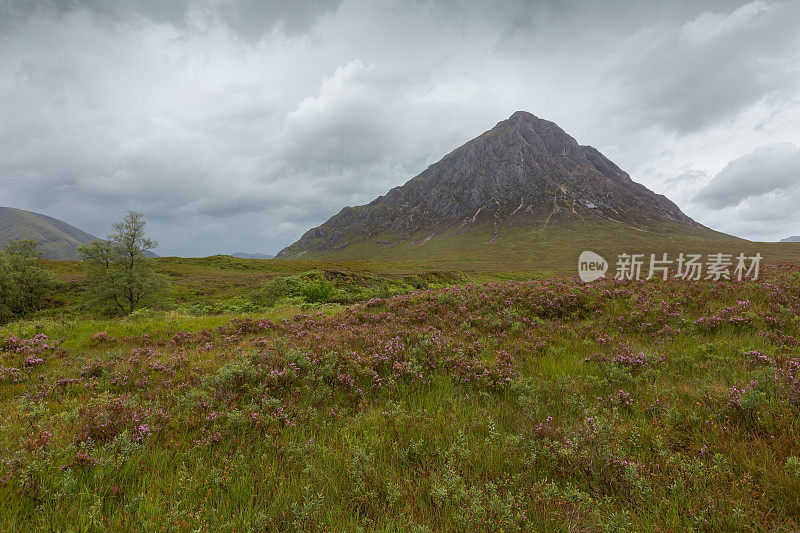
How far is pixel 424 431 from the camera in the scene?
165 inches

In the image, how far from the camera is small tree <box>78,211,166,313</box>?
96.5ft

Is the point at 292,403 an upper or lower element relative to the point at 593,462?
lower

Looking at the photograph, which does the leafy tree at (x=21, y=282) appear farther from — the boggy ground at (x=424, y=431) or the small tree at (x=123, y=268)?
the boggy ground at (x=424, y=431)

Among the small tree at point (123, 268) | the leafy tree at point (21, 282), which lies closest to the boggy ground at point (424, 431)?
the small tree at point (123, 268)

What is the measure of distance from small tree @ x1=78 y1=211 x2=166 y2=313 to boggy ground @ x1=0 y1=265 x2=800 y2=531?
2740 centimetres

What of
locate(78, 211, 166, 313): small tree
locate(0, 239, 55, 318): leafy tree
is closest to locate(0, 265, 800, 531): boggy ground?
locate(78, 211, 166, 313): small tree

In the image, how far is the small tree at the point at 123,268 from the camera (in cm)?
2942

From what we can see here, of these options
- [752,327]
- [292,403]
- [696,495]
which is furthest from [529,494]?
[752,327]

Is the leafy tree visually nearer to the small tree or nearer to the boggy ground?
the small tree

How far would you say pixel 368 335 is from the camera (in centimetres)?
820

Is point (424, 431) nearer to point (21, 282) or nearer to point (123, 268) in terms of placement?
point (123, 268)

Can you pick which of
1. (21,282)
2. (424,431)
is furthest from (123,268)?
(424,431)

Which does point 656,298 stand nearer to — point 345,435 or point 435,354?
point 435,354

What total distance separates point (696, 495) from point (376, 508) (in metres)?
3.10
